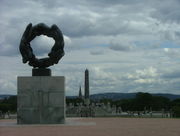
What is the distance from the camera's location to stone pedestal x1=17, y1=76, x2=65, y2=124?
1057 inches

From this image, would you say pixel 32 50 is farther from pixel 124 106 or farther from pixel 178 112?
pixel 124 106

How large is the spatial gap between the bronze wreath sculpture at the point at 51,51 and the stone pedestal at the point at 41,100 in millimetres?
1325

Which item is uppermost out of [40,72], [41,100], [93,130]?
[40,72]

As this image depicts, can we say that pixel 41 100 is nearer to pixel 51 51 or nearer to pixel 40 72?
pixel 40 72

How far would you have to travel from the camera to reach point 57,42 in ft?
91.5

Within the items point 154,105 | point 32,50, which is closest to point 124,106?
point 154,105

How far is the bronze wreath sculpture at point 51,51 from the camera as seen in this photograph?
91.2ft

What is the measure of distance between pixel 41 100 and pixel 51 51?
3.58 metres

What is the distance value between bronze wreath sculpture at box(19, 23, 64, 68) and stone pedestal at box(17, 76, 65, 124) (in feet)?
4.35

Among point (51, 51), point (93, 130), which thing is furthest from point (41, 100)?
point (93, 130)

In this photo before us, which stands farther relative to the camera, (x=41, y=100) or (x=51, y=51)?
(x=51, y=51)

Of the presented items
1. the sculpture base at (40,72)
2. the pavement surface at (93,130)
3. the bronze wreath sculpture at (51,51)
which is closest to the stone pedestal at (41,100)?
the sculpture base at (40,72)

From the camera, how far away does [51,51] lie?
28031 mm

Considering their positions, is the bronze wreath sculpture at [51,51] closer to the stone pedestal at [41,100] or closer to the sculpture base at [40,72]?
the sculpture base at [40,72]
